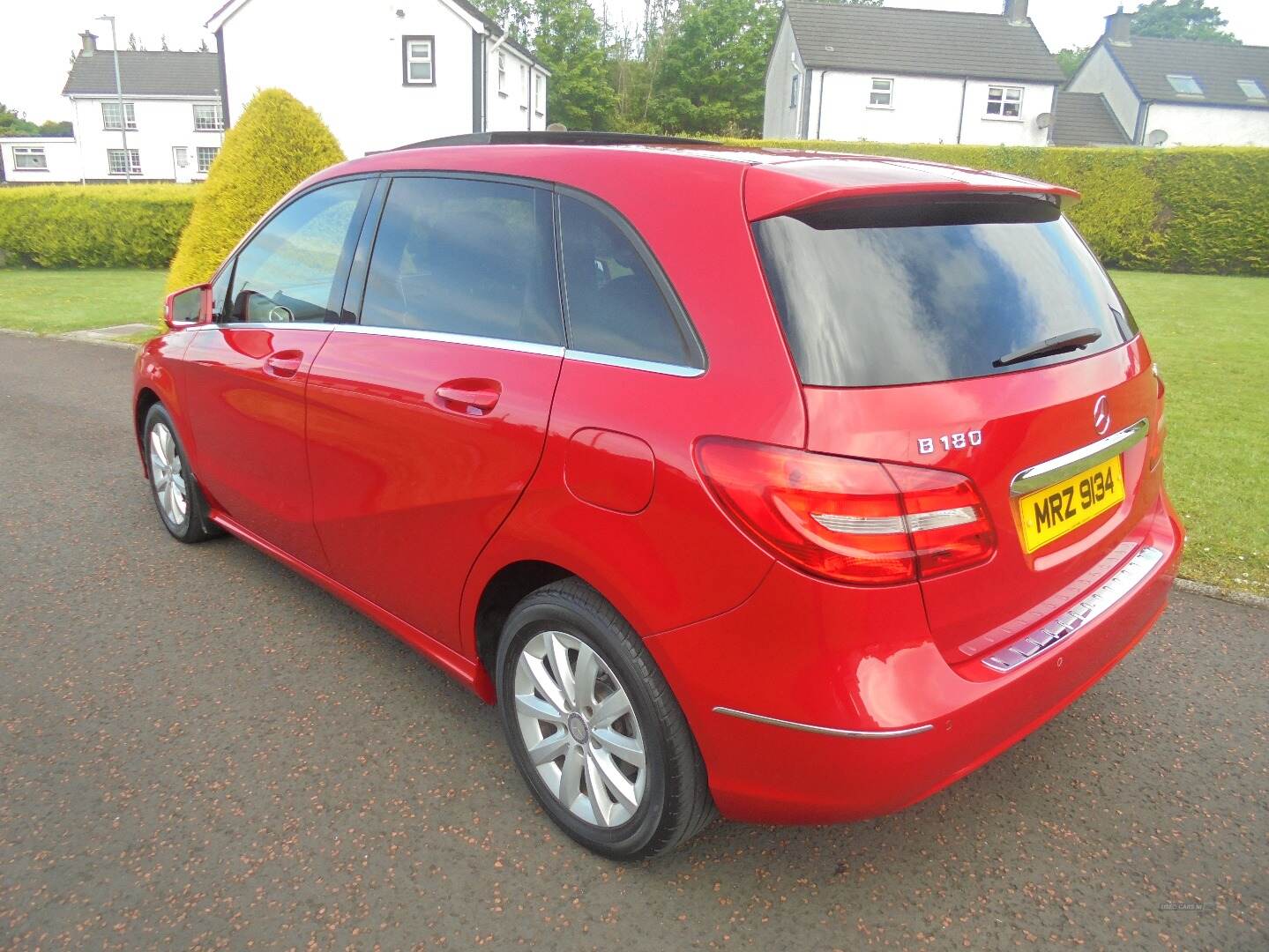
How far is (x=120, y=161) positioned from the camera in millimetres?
56031

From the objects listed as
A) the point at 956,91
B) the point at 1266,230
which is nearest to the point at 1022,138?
the point at 956,91

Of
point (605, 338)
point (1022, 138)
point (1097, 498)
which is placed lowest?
point (1097, 498)

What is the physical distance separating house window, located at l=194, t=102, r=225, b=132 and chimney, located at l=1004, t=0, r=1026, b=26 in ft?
136

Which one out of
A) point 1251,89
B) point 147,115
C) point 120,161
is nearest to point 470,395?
point 1251,89

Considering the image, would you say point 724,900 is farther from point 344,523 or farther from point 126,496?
point 126,496

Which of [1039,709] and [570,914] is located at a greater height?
[1039,709]

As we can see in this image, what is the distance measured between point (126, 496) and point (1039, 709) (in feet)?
16.8

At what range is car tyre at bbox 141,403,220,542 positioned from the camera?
14.8 feet

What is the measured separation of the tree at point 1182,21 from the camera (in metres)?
88.3

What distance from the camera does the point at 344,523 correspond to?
326 cm

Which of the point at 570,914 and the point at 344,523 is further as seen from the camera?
the point at 344,523

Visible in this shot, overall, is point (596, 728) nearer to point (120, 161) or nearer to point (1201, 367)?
point (1201, 367)

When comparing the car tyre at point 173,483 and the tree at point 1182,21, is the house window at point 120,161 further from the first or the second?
the tree at point 1182,21

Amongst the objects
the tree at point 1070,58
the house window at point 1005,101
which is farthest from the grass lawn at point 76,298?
the tree at point 1070,58
